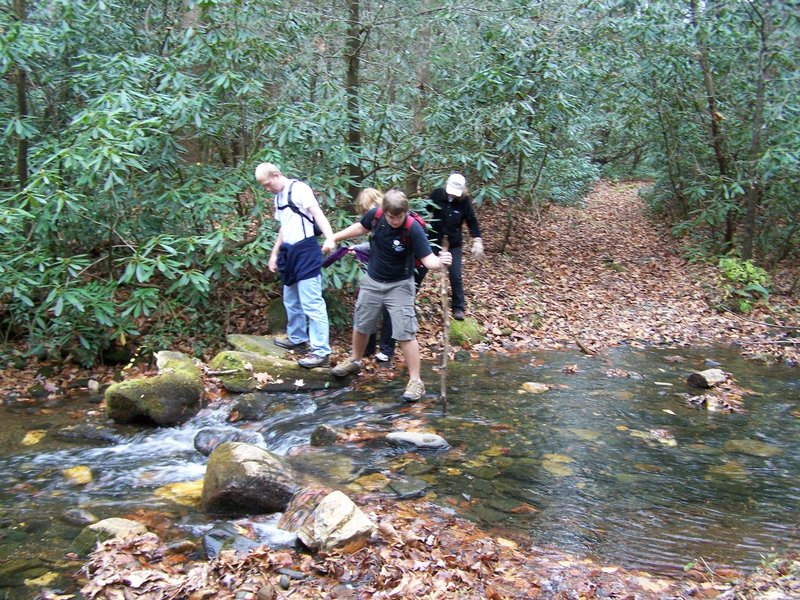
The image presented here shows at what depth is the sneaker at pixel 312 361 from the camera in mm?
7508

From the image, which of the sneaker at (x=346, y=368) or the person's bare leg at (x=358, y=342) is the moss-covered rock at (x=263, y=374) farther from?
the person's bare leg at (x=358, y=342)

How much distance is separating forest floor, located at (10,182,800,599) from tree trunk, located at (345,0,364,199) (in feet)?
7.40

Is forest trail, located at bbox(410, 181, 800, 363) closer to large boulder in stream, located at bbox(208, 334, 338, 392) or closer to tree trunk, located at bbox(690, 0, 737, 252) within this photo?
tree trunk, located at bbox(690, 0, 737, 252)

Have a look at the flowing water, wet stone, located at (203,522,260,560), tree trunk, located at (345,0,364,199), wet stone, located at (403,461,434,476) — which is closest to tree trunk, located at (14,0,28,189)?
the flowing water

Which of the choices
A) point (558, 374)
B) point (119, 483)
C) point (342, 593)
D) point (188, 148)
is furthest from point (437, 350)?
point (342, 593)

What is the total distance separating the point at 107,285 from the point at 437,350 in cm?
434

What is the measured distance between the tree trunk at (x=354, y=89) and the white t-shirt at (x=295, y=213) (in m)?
1.80

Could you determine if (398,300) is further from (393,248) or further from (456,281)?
(456,281)

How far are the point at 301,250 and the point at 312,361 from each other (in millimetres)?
1300

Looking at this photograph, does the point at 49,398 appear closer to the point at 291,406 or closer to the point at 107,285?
the point at 107,285

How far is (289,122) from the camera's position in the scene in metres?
8.16

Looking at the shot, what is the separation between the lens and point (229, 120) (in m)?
8.56

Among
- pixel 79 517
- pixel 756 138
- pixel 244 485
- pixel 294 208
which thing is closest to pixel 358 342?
pixel 294 208

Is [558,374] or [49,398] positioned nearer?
A: [49,398]
